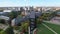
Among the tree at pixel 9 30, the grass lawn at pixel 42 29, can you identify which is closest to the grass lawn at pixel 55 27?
the grass lawn at pixel 42 29

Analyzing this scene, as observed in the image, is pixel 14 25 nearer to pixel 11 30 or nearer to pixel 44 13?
pixel 11 30

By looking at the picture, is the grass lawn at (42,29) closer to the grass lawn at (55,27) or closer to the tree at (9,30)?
the grass lawn at (55,27)

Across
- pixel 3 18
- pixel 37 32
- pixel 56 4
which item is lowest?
pixel 37 32

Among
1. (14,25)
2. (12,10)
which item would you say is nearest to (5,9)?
(12,10)

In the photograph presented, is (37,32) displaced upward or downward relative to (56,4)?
downward

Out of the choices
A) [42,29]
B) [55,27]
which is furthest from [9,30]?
[55,27]

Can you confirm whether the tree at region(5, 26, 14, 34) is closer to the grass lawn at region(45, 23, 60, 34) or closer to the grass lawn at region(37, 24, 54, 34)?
the grass lawn at region(37, 24, 54, 34)

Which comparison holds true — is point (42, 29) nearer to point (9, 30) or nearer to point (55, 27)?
point (55, 27)

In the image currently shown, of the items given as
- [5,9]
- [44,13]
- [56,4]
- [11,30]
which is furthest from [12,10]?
[56,4]

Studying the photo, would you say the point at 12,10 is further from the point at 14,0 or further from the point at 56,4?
the point at 56,4

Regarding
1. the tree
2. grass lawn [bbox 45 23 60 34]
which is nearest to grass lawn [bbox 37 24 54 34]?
grass lawn [bbox 45 23 60 34]
